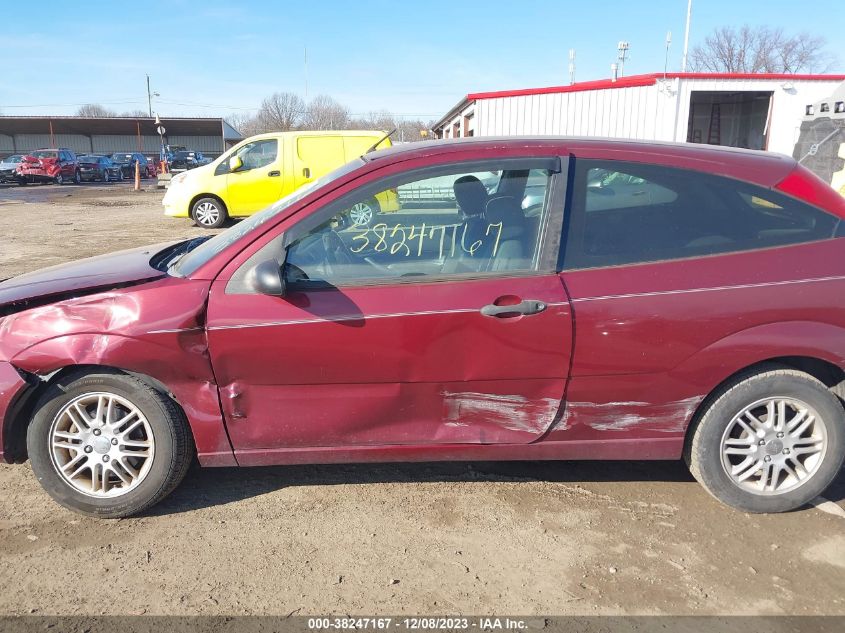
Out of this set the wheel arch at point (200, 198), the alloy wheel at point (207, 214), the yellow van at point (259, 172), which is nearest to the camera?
the yellow van at point (259, 172)

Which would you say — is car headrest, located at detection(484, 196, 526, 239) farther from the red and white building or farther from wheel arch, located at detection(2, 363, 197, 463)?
the red and white building

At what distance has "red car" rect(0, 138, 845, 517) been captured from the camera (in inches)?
118

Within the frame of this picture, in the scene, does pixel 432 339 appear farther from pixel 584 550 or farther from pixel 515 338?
pixel 584 550

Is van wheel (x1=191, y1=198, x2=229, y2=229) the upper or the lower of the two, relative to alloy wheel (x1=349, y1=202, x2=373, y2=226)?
lower

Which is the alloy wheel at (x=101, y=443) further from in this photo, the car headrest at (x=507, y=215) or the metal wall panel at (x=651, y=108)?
the metal wall panel at (x=651, y=108)

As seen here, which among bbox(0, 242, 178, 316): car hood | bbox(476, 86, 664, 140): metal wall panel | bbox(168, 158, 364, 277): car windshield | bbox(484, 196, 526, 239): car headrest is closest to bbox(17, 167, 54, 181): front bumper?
bbox(476, 86, 664, 140): metal wall panel

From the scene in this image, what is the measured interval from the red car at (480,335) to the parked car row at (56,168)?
30.7 m

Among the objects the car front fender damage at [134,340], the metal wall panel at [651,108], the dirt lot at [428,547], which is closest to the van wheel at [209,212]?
the metal wall panel at [651,108]

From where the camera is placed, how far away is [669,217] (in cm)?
314

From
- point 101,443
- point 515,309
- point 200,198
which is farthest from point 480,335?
point 200,198

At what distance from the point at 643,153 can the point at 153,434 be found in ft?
8.68

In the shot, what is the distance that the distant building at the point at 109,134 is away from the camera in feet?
193

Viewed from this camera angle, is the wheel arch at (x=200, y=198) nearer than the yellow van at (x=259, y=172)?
No

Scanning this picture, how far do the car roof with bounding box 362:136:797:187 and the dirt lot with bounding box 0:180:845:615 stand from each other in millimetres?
1630
